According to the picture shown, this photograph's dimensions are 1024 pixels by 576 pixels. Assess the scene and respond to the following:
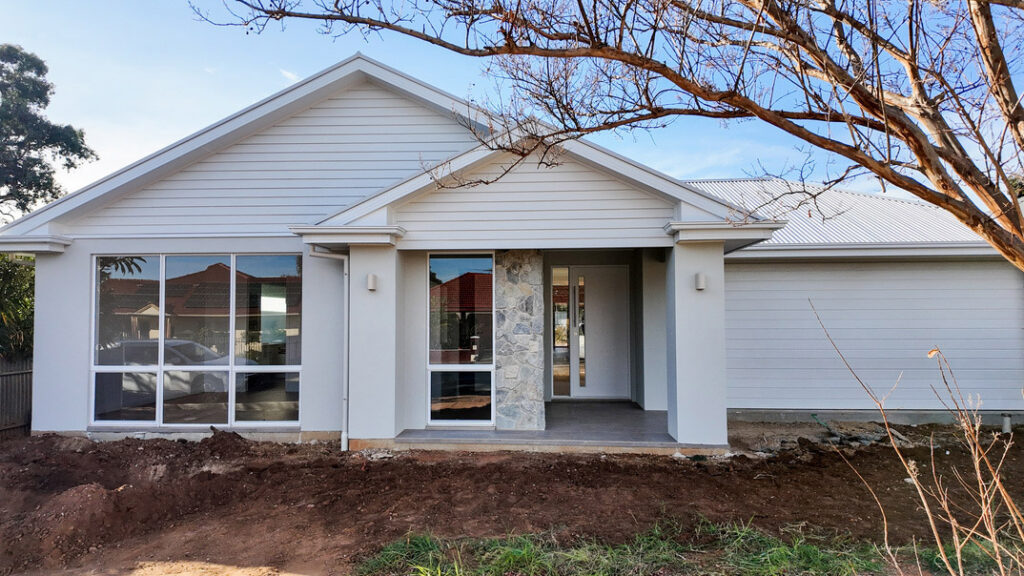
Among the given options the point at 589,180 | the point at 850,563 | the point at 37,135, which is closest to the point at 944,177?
the point at 850,563

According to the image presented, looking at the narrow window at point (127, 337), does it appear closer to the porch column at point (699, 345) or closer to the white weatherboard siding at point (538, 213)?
the white weatherboard siding at point (538, 213)

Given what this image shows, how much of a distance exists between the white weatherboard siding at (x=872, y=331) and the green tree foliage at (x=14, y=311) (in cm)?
1177

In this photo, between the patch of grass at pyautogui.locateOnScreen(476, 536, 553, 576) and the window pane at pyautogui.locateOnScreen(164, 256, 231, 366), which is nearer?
the patch of grass at pyautogui.locateOnScreen(476, 536, 553, 576)

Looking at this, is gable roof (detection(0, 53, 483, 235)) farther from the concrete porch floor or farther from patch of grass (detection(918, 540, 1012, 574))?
patch of grass (detection(918, 540, 1012, 574))

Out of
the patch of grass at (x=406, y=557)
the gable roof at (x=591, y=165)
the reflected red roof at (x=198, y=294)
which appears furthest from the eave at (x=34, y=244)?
the patch of grass at (x=406, y=557)

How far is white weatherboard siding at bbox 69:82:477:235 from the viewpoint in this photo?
7.33 metres

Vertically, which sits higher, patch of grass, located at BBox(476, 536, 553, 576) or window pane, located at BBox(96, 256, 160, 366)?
window pane, located at BBox(96, 256, 160, 366)

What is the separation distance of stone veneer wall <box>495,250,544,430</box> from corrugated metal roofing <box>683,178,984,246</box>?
8.53ft

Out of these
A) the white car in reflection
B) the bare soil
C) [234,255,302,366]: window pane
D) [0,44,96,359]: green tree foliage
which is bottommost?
the bare soil

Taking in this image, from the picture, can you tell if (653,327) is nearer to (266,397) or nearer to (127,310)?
(266,397)

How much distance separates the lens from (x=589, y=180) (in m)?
6.46

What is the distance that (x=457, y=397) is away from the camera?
6.96 meters

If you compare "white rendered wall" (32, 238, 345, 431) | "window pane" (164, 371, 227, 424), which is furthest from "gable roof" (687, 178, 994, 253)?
"window pane" (164, 371, 227, 424)

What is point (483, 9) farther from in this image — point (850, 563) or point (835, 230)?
point (835, 230)
